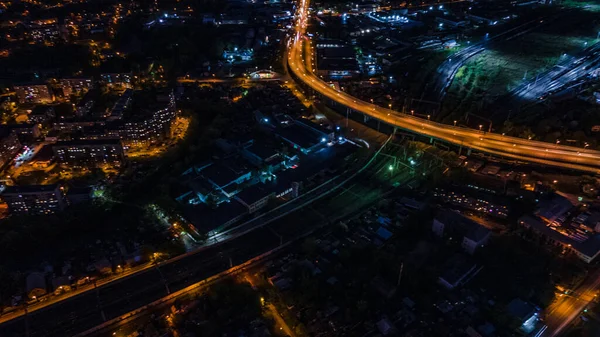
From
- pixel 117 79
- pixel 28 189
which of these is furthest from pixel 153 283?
pixel 117 79

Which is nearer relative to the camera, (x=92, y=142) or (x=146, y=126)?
(x=92, y=142)

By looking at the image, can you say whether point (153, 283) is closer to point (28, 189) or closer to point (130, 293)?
point (130, 293)

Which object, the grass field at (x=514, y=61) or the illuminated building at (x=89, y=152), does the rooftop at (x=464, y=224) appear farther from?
the illuminated building at (x=89, y=152)

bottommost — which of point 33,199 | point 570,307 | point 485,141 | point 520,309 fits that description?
point 570,307

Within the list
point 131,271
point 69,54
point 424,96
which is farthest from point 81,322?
point 69,54

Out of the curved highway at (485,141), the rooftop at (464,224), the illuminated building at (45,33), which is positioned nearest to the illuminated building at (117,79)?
the illuminated building at (45,33)

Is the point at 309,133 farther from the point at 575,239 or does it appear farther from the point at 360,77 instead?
the point at 575,239
